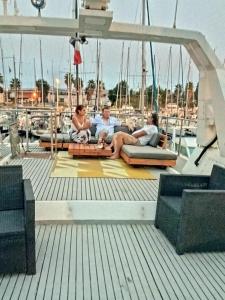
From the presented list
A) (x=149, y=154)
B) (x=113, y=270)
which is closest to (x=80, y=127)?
(x=149, y=154)

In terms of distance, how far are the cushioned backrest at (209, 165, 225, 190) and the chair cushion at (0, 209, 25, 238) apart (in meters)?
1.98

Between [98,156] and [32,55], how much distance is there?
46.8 feet

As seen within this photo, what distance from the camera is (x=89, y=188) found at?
4.30 m

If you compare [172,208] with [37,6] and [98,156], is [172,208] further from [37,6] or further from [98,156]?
[98,156]

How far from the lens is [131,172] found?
543cm

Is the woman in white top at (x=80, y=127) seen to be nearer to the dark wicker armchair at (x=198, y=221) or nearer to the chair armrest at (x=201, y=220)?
the dark wicker armchair at (x=198, y=221)

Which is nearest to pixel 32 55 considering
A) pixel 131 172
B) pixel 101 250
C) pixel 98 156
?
pixel 98 156

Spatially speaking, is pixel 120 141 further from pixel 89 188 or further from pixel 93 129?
pixel 89 188

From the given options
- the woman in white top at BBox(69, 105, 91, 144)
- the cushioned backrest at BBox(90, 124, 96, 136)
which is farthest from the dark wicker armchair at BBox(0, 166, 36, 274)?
the cushioned backrest at BBox(90, 124, 96, 136)

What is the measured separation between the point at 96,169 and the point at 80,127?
1680 millimetres

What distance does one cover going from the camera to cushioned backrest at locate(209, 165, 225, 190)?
3196 millimetres

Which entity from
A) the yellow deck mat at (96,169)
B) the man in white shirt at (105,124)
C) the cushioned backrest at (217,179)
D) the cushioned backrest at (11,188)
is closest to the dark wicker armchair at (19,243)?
the cushioned backrest at (11,188)

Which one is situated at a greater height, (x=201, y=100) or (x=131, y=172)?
(x=201, y=100)

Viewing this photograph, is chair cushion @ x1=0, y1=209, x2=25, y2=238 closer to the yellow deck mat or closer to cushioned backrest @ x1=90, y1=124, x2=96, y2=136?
the yellow deck mat
